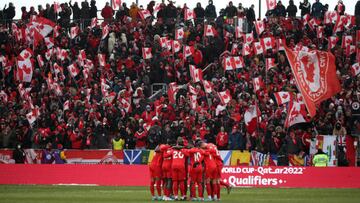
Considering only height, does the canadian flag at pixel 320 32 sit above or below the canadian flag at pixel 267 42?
above

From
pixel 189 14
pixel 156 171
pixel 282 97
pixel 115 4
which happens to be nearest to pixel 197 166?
pixel 156 171

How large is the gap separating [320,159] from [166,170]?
39.6ft

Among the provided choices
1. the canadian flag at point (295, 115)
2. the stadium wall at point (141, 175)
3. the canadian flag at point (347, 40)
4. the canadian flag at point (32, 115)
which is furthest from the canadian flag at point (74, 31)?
the canadian flag at point (295, 115)

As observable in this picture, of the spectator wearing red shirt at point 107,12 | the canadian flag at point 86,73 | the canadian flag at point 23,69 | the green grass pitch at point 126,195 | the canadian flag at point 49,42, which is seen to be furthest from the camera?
the spectator wearing red shirt at point 107,12

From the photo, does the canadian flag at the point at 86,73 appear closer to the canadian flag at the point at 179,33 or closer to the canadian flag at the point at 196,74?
the canadian flag at the point at 179,33

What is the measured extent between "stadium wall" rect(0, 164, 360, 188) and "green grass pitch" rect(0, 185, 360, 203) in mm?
1827

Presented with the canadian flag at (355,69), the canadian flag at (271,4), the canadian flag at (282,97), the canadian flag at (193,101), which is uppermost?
the canadian flag at (271,4)

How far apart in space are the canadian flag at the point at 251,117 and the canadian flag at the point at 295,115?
70.1 inches

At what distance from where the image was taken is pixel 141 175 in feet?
157

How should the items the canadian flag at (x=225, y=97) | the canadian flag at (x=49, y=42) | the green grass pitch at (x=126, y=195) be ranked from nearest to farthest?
1. the green grass pitch at (x=126, y=195)
2. the canadian flag at (x=225, y=97)
3. the canadian flag at (x=49, y=42)

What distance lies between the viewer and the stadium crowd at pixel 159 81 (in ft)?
165

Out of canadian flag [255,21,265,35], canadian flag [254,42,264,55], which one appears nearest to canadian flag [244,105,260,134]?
canadian flag [254,42,264,55]

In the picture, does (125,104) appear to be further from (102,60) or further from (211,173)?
(211,173)

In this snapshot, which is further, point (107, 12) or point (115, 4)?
point (107, 12)
